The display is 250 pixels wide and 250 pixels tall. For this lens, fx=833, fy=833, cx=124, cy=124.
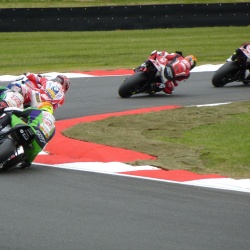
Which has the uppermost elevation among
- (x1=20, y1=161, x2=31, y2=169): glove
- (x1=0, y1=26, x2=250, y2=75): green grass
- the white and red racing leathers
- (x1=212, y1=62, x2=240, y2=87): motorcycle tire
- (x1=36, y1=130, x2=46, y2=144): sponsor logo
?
(x1=36, y1=130, x2=46, y2=144): sponsor logo

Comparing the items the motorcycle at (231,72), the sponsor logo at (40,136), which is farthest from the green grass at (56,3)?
the sponsor logo at (40,136)

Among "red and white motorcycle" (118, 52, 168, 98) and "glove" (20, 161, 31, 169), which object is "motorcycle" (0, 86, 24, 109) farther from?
"red and white motorcycle" (118, 52, 168, 98)

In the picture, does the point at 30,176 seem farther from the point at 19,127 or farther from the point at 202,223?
the point at 202,223

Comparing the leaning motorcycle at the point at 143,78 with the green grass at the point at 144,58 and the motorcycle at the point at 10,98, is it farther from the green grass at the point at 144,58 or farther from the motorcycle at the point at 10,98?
the motorcycle at the point at 10,98

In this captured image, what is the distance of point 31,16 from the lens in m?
29.4

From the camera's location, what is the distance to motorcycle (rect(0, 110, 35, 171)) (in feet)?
30.0

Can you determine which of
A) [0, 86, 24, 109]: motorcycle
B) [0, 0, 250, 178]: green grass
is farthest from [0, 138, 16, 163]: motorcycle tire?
[0, 86, 24, 109]: motorcycle

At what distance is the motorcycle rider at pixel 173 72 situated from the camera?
17078mm

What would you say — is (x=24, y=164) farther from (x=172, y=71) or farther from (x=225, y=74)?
(x=225, y=74)

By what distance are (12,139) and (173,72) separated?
8.19m

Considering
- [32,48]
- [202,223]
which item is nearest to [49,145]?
[202,223]

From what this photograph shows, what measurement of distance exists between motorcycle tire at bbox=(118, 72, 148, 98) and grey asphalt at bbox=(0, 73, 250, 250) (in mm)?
7319

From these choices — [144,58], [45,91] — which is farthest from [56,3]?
[45,91]

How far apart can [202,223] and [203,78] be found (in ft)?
44.4
